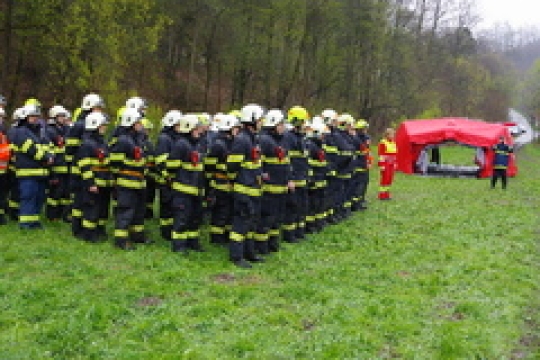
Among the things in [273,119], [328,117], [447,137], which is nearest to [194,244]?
[273,119]

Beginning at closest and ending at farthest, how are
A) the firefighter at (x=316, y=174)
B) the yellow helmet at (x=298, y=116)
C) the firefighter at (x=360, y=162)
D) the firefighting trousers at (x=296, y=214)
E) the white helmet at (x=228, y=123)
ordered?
1. the white helmet at (x=228, y=123)
2. the yellow helmet at (x=298, y=116)
3. the firefighting trousers at (x=296, y=214)
4. the firefighter at (x=316, y=174)
5. the firefighter at (x=360, y=162)

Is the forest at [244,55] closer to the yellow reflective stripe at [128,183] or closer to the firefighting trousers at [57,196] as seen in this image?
the firefighting trousers at [57,196]

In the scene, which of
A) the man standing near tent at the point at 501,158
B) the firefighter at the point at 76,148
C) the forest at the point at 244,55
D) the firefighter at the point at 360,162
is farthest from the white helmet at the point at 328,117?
the forest at the point at 244,55

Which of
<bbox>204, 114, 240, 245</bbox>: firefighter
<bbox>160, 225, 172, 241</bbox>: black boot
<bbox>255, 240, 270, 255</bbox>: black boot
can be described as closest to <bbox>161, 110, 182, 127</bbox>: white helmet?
<bbox>204, 114, 240, 245</bbox>: firefighter

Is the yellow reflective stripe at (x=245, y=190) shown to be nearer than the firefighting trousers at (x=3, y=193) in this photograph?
Yes

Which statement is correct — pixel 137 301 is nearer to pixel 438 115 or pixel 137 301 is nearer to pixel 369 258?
pixel 369 258

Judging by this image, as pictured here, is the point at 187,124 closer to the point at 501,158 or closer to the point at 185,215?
the point at 185,215

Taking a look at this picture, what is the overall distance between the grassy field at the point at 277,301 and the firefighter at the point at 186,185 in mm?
401

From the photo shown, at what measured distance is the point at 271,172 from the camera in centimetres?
916

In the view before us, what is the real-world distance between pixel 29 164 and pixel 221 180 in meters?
3.28

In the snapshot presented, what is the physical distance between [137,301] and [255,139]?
337 centimetres

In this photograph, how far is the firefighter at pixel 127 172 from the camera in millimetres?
8602

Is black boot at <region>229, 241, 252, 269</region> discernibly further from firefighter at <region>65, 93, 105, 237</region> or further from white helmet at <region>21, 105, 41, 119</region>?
white helmet at <region>21, 105, 41, 119</region>

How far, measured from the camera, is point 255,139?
351 inches
